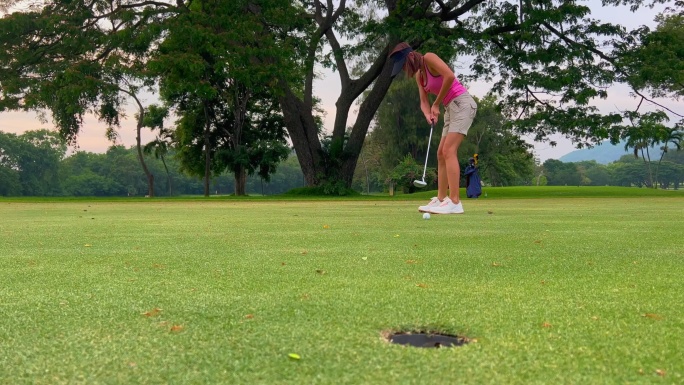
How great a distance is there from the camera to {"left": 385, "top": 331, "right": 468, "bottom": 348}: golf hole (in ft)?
5.42

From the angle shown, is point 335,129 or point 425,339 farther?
point 335,129

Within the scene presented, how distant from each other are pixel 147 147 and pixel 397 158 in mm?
17217

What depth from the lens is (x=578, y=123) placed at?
17.2m

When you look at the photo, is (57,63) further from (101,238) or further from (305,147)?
(101,238)

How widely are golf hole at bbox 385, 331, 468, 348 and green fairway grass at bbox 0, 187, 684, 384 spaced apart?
4 centimetres

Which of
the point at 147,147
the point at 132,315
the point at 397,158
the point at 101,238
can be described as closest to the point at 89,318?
the point at 132,315

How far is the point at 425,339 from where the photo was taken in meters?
1.70

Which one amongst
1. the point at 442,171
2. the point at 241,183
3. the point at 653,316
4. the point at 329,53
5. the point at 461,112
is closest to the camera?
the point at 653,316

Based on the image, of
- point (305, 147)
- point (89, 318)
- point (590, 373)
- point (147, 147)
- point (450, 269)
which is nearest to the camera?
point (590, 373)

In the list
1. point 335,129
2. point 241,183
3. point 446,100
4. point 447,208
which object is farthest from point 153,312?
point 241,183

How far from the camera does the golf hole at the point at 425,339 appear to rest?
1.65 m

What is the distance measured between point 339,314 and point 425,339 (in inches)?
14.6

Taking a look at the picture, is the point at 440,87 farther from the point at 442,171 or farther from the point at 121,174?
the point at 121,174

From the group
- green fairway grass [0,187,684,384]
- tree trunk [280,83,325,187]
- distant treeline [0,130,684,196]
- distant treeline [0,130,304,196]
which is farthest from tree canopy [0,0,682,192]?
distant treeline [0,130,304,196]
